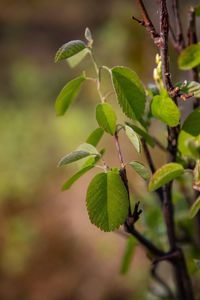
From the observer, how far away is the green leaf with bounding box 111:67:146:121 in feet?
2.22

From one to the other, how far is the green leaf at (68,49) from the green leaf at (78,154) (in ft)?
0.42

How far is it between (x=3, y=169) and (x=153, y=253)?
2370 millimetres

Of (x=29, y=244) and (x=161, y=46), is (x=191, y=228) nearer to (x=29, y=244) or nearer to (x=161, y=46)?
(x=161, y=46)

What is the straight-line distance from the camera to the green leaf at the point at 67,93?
0.75 m

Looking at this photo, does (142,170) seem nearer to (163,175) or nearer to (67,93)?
(163,175)

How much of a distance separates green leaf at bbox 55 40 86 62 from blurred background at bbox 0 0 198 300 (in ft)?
1.75

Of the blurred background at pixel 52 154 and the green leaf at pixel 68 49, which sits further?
the blurred background at pixel 52 154

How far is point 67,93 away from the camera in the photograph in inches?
30.4

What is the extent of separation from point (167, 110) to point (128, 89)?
68mm

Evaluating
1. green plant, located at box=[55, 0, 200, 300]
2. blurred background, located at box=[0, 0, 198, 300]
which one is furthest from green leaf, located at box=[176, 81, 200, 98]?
blurred background, located at box=[0, 0, 198, 300]

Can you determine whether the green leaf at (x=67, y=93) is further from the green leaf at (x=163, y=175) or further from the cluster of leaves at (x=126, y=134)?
the green leaf at (x=163, y=175)

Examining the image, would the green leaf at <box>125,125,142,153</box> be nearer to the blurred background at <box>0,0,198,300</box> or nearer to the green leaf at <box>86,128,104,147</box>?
the green leaf at <box>86,128,104,147</box>

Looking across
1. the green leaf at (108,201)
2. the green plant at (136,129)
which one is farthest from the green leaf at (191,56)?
the green leaf at (108,201)

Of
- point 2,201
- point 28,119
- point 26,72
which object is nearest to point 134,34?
point 26,72
